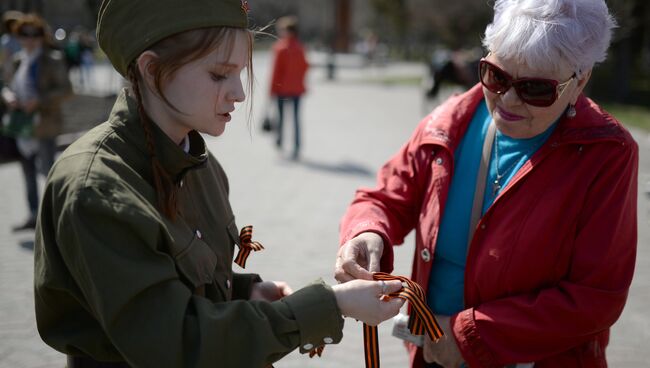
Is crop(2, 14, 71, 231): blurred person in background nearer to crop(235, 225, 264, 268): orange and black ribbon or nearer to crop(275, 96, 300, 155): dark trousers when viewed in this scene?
crop(275, 96, 300, 155): dark trousers

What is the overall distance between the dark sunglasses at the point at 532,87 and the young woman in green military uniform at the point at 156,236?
74 cm

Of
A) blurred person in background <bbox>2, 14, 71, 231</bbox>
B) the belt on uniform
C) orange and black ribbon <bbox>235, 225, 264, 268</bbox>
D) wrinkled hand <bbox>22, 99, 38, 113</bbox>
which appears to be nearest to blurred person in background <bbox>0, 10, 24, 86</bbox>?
blurred person in background <bbox>2, 14, 71, 231</bbox>

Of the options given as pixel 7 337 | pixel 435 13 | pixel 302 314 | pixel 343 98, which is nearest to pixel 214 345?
pixel 302 314

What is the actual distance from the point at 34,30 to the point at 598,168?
19.7 feet

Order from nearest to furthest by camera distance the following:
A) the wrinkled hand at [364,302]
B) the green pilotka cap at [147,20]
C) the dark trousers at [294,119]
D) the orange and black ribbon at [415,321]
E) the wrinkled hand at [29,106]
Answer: the green pilotka cap at [147,20] < the wrinkled hand at [364,302] < the orange and black ribbon at [415,321] < the wrinkled hand at [29,106] < the dark trousers at [294,119]

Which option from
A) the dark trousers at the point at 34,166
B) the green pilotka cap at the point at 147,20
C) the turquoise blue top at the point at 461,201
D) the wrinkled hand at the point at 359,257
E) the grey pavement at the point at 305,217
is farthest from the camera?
the dark trousers at the point at 34,166

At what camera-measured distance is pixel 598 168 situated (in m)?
1.92

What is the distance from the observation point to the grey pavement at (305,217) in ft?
13.7

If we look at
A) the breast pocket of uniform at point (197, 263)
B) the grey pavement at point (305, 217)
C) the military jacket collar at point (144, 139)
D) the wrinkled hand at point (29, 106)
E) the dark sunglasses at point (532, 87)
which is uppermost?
the dark sunglasses at point (532, 87)

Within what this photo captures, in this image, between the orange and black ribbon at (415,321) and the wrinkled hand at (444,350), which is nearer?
the orange and black ribbon at (415,321)

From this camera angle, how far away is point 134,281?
141cm

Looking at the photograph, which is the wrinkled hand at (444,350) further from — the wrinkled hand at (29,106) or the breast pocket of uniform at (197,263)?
the wrinkled hand at (29,106)

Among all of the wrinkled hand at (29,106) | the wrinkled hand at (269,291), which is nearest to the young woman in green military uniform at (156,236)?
the wrinkled hand at (269,291)

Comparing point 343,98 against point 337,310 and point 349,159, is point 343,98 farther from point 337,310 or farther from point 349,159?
point 337,310
